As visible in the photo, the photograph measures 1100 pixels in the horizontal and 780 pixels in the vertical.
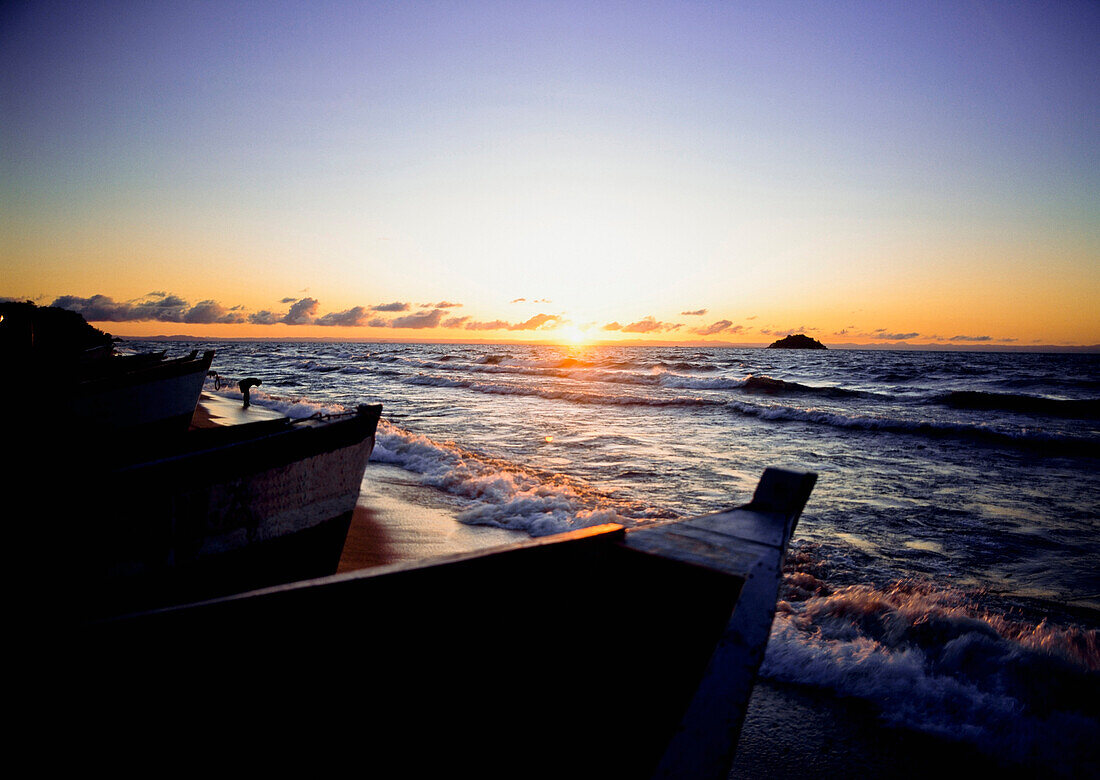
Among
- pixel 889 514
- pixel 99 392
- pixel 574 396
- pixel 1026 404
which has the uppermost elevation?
pixel 99 392

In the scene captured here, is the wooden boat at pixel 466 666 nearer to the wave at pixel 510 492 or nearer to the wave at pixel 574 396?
the wave at pixel 510 492

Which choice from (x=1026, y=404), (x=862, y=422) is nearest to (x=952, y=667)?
(x=862, y=422)

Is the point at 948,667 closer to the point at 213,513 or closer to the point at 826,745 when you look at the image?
the point at 826,745

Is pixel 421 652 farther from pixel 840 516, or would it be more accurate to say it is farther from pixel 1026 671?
pixel 840 516

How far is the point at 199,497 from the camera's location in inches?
146

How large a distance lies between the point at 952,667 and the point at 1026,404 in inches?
1185

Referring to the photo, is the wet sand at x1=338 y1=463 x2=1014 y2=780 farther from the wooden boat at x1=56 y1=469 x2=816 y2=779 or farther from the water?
the wooden boat at x1=56 y1=469 x2=816 y2=779

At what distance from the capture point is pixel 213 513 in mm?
3832

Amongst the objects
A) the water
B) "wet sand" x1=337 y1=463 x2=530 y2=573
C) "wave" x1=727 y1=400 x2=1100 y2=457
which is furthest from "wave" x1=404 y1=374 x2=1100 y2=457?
"wet sand" x1=337 y1=463 x2=530 y2=573

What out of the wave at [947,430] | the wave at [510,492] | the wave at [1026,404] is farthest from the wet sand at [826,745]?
A: the wave at [1026,404]

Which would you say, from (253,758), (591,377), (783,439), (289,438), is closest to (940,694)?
(253,758)

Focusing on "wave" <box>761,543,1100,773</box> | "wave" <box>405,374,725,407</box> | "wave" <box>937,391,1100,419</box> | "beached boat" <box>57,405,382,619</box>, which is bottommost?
"wave" <box>761,543,1100,773</box>

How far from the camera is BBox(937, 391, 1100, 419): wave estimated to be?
23250mm

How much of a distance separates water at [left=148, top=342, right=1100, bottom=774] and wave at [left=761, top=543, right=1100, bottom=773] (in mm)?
14
